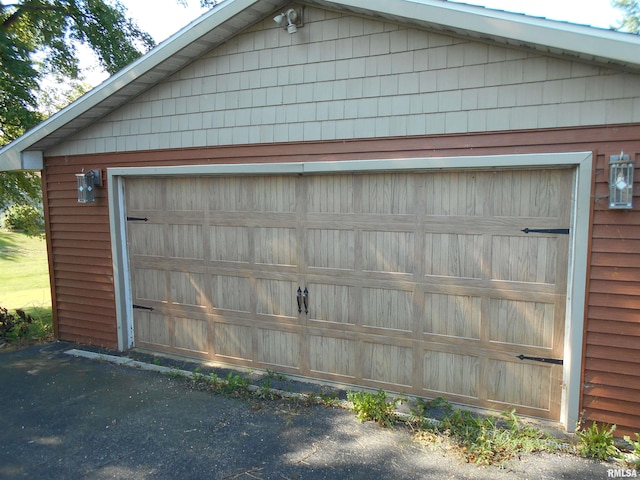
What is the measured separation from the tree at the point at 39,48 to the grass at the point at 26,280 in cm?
248

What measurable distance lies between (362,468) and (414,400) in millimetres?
1212

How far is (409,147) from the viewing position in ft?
14.2

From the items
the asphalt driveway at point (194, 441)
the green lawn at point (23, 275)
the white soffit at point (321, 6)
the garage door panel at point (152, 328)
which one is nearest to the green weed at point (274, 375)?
the asphalt driveway at point (194, 441)

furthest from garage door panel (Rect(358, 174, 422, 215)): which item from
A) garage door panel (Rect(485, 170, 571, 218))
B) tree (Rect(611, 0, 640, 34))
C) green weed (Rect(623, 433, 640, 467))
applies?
tree (Rect(611, 0, 640, 34))

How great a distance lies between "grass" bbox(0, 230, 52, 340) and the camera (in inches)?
340

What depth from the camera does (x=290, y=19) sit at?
4641 mm

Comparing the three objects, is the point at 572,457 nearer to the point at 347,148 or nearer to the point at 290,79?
the point at 347,148

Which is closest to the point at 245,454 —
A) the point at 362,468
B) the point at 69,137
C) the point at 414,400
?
the point at 362,468

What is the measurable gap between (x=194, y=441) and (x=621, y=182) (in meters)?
4.08

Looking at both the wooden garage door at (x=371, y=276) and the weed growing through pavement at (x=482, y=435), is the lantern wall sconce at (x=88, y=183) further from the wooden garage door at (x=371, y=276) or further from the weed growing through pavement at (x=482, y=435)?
the weed growing through pavement at (x=482, y=435)

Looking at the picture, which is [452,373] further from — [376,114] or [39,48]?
[39,48]

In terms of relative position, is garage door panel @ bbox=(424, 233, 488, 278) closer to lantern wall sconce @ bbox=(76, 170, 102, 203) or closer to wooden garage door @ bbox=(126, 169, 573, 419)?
wooden garage door @ bbox=(126, 169, 573, 419)

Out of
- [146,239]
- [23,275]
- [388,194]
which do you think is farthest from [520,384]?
[23,275]

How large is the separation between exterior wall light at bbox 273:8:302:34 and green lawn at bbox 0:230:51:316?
8.05 meters
